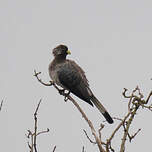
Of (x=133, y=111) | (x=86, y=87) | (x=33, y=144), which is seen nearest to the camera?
(x=33, y=144)

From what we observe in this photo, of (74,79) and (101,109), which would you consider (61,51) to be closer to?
(74,79)

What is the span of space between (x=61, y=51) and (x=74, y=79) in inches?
41.0

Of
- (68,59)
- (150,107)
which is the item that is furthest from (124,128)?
(68,59)

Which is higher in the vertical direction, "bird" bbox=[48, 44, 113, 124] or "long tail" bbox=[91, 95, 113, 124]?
"bird" bbox=[48, 44, 113, 124]

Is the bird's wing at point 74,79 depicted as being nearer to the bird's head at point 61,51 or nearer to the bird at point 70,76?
the bird at point 70,76

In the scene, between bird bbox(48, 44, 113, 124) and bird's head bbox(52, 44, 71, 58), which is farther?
bird's head bbox(52, 44, 71, 58)

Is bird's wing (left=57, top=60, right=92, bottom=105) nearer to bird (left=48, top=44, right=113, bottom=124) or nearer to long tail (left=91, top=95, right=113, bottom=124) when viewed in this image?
bird (left=48, top=44, right=113, bottom=124)

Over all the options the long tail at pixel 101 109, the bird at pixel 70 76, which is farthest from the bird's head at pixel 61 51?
the long tail at pixel 101 109

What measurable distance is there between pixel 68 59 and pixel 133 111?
526 centimetres

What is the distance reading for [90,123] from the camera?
337 centimetres

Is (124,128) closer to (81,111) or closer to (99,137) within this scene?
(99,137)

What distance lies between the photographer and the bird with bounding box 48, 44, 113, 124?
7459 millimetres

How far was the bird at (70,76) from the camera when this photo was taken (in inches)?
294

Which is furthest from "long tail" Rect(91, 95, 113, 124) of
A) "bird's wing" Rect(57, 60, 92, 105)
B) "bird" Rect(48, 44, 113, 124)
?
"bird's wing" Rect(57, 60, 92, 105)
